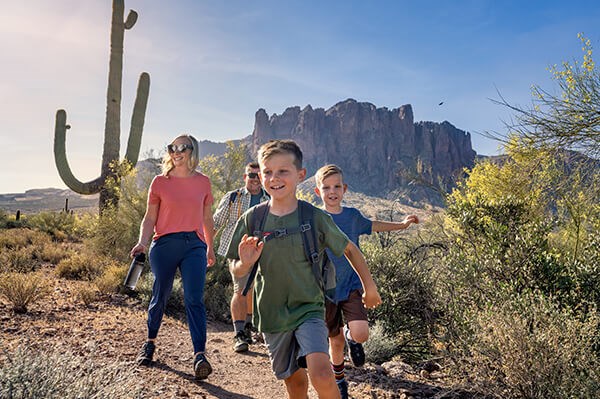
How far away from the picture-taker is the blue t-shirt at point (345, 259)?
3327 millimetres

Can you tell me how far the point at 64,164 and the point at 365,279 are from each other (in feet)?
46.3

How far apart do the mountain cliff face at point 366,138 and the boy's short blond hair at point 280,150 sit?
4384 inches

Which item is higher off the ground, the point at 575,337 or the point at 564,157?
the point at 564,157

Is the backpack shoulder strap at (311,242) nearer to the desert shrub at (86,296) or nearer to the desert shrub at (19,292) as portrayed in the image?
the desert shrub at (19,292)

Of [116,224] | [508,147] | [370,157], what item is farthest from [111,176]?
[370,157]

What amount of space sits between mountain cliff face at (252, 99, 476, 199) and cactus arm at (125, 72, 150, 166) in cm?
10055

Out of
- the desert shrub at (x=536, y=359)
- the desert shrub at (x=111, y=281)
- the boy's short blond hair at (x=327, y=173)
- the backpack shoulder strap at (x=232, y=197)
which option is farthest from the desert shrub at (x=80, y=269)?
the desert shrub at (x=536, y=359)

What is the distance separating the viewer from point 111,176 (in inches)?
522

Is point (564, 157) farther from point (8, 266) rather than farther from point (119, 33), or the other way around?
point (119, 33)

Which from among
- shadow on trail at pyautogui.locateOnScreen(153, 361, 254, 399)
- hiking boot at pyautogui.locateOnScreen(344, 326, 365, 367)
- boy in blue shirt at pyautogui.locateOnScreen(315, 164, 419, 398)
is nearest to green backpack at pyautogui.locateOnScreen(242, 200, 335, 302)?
boy in blue shirt at pyautogui.locateOnScreen(315, 164, 419, 398)

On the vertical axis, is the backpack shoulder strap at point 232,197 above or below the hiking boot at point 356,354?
above

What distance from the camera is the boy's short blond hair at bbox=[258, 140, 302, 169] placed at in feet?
7.86

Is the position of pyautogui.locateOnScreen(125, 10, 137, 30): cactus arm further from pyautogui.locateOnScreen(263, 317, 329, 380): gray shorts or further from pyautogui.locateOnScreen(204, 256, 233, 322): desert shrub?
pyautogui.locateOnScreen(263, 317, 329, 380): gray shorts

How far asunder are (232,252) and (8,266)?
820 cm
